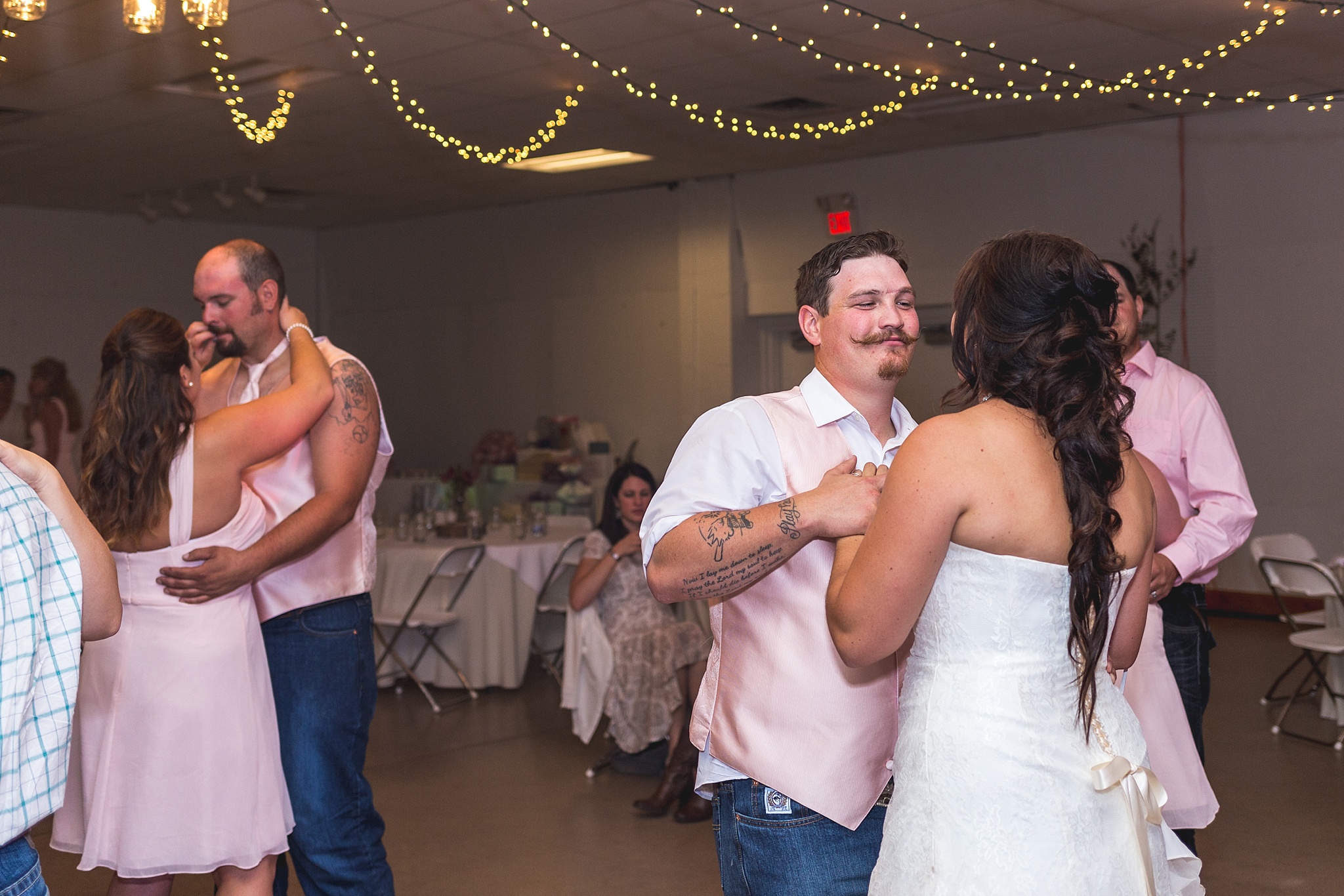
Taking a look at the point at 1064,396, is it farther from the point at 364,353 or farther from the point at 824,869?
the point at 364,353

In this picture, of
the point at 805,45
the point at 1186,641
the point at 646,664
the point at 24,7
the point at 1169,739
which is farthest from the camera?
the point at 805,45

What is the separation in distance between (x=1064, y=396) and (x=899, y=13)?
4681 millimetres

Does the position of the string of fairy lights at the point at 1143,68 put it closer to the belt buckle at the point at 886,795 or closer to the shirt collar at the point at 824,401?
the shirt collar at the point at 824,401

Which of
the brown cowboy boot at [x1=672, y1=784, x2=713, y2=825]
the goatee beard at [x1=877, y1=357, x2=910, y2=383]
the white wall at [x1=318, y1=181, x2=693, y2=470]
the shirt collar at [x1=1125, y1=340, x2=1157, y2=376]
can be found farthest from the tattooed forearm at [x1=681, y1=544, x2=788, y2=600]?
the white wall at [x1=318, y1=181, x2=693, y2=470]

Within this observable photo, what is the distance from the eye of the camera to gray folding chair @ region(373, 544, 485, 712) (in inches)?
254

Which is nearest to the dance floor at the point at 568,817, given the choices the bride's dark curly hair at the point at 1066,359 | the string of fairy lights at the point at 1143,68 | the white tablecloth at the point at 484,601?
the white tablecloth at the point at 484,601

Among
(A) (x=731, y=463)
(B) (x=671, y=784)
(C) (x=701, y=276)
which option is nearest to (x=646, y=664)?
(B) (x=671, y=784)

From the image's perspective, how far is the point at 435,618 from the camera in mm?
6547

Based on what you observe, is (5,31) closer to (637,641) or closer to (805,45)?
(805,45)

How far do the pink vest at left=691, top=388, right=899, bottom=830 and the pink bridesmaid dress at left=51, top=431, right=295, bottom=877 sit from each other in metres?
1.19

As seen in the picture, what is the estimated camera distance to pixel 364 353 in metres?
14.3

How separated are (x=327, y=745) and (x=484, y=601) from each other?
3888mm

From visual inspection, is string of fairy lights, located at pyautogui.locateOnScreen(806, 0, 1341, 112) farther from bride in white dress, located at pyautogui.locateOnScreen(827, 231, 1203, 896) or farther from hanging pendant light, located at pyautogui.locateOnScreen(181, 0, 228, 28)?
bride in white dress, located at pyautogui.locateOnScreen(827, 231, 1203, 896)

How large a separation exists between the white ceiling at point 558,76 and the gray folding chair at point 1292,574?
8.31 feet
